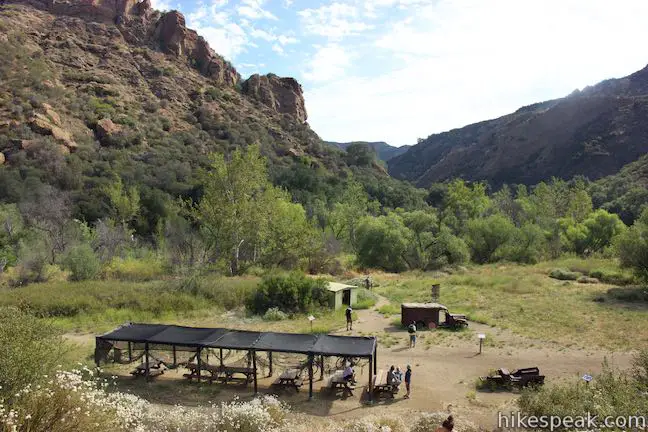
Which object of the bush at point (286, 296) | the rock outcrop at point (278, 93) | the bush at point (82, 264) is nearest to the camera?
the bush at point (286, 296)

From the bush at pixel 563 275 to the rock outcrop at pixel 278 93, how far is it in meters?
67.1

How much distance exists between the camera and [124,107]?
208ft

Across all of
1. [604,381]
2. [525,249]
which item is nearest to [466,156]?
[525,249]

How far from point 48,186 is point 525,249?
49202 millimetres

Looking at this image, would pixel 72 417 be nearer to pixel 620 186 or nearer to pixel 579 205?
pixel 579 205

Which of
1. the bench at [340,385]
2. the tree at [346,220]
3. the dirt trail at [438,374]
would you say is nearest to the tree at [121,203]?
the tree at [346,220]

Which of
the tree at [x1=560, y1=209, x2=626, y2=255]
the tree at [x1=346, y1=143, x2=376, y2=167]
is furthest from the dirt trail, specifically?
the tree at [x1=346, y1=143, x2=376, y2=167]

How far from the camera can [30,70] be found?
57.4 meters

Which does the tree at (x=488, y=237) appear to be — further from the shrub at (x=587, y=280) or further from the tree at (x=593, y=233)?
Result: the shrub at (x=587, y=280)

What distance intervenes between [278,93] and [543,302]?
80.0m

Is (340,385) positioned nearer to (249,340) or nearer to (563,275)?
(249,340)

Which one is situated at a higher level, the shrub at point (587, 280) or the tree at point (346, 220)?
the tree at point (346, 220)

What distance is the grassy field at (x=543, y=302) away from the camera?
20.2m

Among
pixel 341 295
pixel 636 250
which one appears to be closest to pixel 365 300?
pixel 341 295
